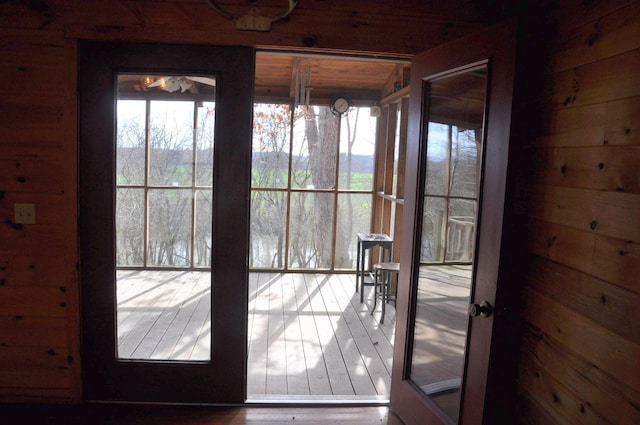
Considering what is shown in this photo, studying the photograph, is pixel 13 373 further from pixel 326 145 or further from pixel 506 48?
pixel 326 145

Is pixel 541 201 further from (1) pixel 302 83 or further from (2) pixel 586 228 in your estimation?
(1) pixel 302 83

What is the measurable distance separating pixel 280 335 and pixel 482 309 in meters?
2.36

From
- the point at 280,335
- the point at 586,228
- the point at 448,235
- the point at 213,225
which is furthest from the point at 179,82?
the point at 280,335

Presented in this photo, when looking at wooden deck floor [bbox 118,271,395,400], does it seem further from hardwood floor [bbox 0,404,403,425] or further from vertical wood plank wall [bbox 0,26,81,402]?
vertical wood plank wall [bbox 0,26,81,402]

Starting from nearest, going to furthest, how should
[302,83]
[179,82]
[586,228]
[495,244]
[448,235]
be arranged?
[586,228], [495,244], [448,235], [179,82], [302,83]

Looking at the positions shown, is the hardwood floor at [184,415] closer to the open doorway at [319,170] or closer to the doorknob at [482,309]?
the doorknob at [482,309]

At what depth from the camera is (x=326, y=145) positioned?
6121mm

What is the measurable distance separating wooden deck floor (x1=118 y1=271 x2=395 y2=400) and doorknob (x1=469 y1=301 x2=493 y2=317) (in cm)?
122

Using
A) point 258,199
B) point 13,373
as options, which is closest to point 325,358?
point 13,373

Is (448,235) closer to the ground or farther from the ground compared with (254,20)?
closer to the ground

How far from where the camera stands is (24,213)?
7.95ft

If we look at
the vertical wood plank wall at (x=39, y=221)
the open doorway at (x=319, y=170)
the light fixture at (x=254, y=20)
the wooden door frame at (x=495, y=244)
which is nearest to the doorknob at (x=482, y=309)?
the wooden door frame at (x=495, y=244)

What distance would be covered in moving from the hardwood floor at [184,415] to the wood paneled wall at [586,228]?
40.6 inches

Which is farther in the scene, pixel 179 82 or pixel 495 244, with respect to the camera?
pixel 179 82
